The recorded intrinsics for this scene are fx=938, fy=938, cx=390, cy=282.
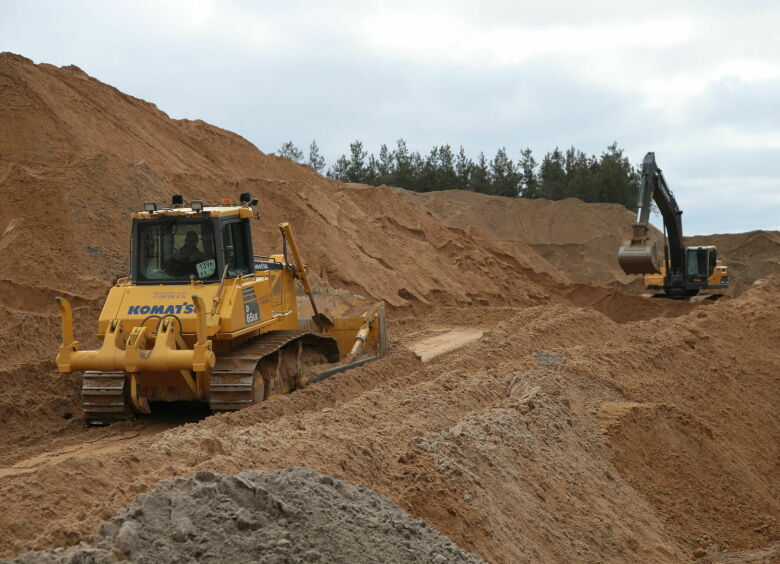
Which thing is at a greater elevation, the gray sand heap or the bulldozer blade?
the bulldozer blade

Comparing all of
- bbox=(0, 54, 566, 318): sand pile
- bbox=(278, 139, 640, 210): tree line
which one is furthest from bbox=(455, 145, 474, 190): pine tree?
bbox=(0, 54, 566, 318): sand pile

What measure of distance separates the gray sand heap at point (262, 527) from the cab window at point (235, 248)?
512 cm

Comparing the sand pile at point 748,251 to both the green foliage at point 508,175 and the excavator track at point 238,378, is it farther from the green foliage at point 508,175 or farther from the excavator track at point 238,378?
the excavator track at point 238,378

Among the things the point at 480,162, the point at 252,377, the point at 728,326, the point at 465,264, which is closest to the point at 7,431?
the point at 252,377

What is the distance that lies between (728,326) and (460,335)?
207 inches

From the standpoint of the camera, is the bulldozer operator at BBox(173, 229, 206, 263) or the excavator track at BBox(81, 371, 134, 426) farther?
the bulldozer operator at BBox(173, 229, 206, 263)

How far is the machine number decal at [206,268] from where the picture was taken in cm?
1062

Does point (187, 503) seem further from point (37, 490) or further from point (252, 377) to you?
point (252, 377)

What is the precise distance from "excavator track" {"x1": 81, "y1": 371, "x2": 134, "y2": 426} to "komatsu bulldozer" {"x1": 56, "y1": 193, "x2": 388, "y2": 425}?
0.01 m

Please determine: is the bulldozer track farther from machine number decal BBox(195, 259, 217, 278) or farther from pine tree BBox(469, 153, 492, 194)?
pine tree BBox(469, 153, 492, 194)

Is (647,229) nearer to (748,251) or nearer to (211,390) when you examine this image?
(211,390)

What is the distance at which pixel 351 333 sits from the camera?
14.0 m

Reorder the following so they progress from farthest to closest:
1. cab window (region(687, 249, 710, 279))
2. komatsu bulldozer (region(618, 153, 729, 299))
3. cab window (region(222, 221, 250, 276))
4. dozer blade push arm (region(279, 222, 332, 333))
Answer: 1. cab window (region(687, 249, 710, 279))
2. komatsu bulldozer (region(618, 153, 729, 299))
3. dozer blade push arm (region(279, 222, 332, 333))
4. cab window (region(222, 221, 250, 276))

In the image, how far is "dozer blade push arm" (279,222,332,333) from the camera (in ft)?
40.1
